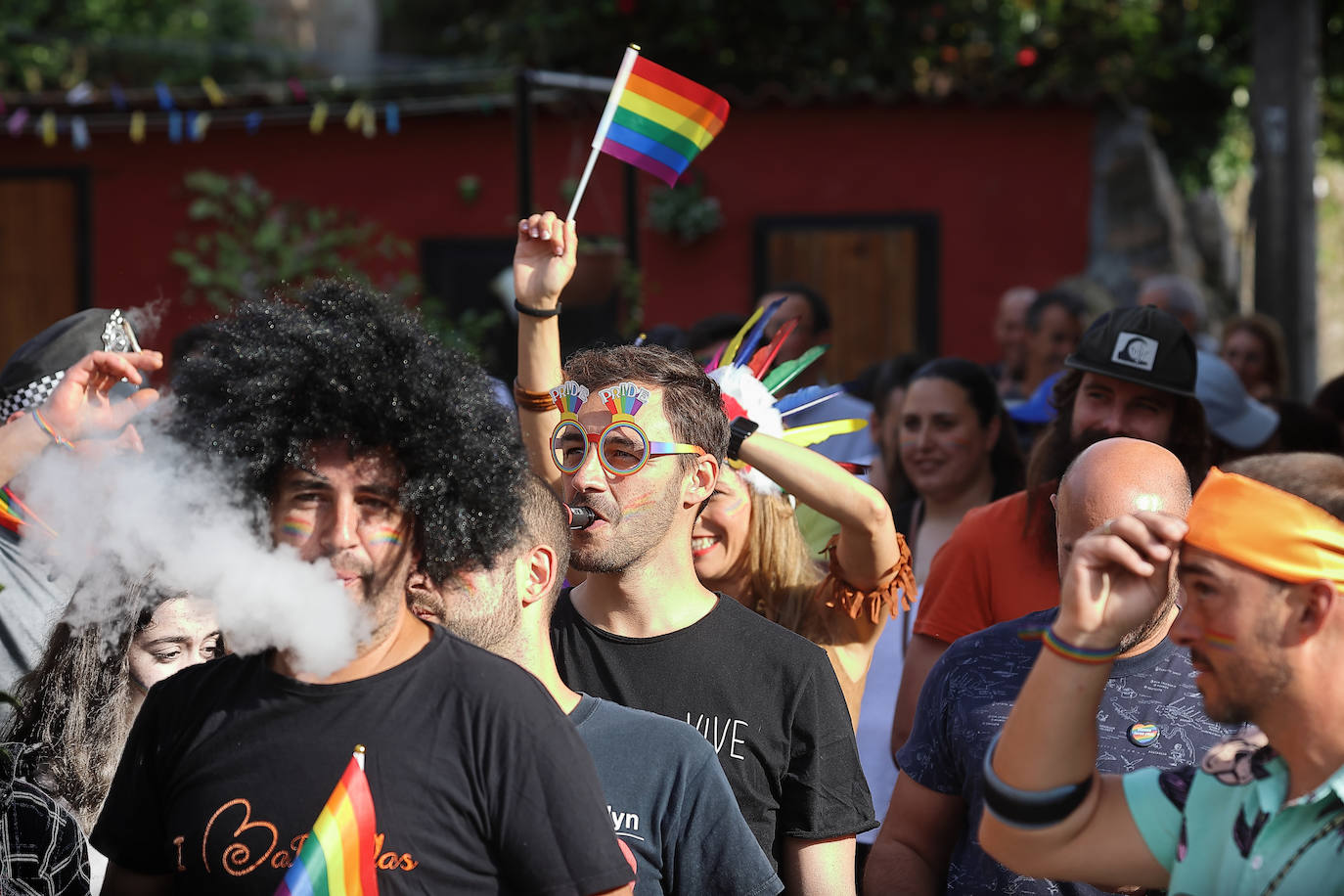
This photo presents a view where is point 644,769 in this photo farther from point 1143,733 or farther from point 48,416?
point 48,416

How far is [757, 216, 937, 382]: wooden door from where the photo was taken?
34.9 ft

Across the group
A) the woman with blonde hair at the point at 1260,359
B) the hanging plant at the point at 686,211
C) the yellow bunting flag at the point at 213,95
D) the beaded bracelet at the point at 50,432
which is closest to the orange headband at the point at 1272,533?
the beaded bracelet at the point at 50,432

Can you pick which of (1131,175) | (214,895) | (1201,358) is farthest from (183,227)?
(214,895)

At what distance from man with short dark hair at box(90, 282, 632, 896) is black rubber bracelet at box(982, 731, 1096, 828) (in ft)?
1.78

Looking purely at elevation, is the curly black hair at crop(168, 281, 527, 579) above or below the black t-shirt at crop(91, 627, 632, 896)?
above

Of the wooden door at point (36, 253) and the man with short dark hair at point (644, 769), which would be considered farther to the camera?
the wooden door at point (36, 253)

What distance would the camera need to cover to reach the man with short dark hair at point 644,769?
2.56 m

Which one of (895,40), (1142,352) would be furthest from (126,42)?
(1142,352)

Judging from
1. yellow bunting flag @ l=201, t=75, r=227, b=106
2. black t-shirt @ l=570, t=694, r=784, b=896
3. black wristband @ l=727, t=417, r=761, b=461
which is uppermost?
yellow bunting flag @ l=201, t=75, r=227, b=106

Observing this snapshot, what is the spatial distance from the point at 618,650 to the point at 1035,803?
118 centimetres

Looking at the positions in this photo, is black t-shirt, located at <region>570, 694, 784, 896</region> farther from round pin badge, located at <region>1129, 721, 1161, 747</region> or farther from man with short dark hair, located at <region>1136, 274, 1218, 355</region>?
man with short dark hair, located at <region>1136, 274, 1218, 355</region>

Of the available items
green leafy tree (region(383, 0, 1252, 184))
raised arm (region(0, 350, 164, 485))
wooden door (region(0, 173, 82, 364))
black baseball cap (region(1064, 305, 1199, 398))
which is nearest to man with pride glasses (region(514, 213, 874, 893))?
raised arm (region(0, 350, 164, 485))

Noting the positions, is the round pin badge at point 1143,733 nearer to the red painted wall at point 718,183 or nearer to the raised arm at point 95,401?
the raised arm at point 95,401

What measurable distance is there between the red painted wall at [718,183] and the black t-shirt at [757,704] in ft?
25.3
